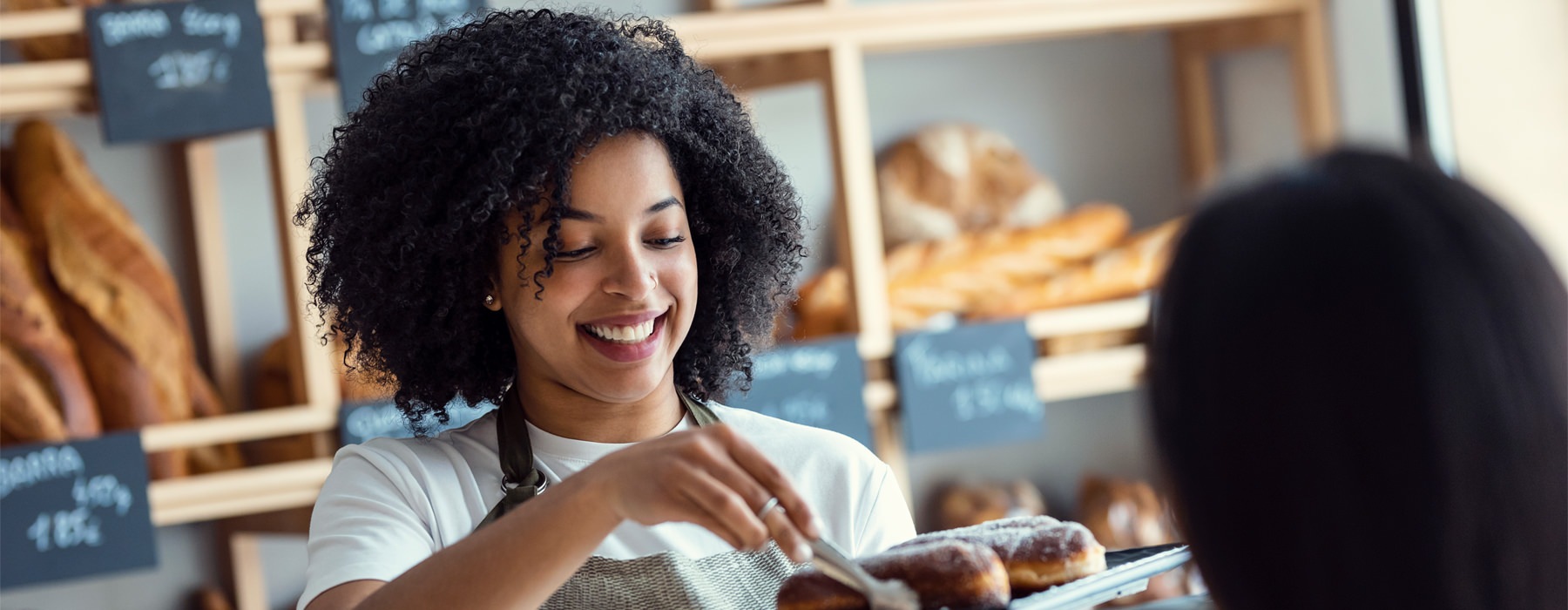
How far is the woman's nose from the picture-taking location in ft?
3.18

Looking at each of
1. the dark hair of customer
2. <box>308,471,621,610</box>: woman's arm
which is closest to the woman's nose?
<box>308,471,621,610</box>: woman's arm

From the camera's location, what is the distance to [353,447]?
1.02m

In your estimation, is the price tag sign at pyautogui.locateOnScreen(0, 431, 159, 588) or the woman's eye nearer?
the woman's eye

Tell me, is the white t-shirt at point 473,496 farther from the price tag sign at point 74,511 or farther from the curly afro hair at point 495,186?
the price tag sign at point 74,511

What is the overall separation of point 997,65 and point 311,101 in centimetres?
103

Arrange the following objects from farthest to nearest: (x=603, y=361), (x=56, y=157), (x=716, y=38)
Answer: (x=716, y=38), (x=56, y=157), (x=603, y=361)

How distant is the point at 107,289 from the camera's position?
1591mm

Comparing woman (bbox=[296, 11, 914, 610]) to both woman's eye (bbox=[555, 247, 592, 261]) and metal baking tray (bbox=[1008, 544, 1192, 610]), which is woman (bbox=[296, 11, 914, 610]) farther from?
metal baking tray (bbox=[1008, 544, 1192, 610])

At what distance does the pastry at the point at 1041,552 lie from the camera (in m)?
0.81

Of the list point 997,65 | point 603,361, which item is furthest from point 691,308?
point 997,65

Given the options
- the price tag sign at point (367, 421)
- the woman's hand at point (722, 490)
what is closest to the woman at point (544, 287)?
the woman's hand at point (722, 490)

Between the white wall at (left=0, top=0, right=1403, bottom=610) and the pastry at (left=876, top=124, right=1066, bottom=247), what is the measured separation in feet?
0.36

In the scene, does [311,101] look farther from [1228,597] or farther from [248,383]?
[1228,597]

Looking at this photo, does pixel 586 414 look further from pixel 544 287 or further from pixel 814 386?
pixel 814 386
